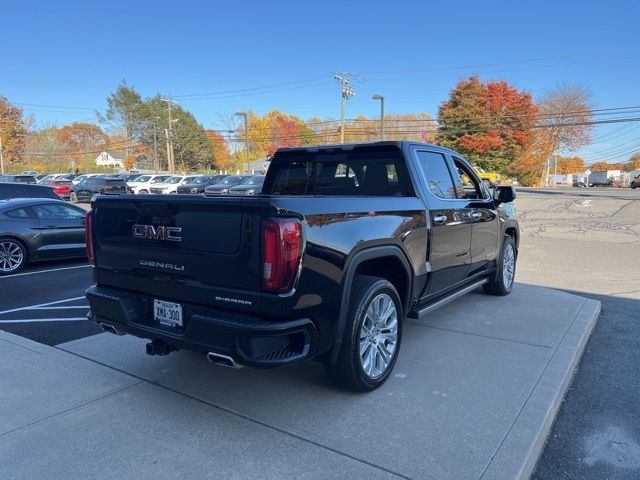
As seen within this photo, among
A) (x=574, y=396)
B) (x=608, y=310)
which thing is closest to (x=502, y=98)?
(x=608, y=310)

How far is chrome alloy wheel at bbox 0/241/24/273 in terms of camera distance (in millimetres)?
8619

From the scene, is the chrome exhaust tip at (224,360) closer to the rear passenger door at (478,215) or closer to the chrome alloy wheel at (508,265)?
the rear passenger door at (478,215)

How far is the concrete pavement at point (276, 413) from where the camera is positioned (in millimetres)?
2742

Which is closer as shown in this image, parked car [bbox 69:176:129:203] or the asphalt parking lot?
the asphalt parking lot

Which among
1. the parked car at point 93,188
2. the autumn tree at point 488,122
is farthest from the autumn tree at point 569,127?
the parked car at point 93,188

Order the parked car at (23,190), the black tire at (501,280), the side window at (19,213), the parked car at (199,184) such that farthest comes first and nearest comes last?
the parked car at (199,184)
the parked car at (23,190)
the side window at (19,213)
the black tire at (501,280)

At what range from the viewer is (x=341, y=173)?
476cm

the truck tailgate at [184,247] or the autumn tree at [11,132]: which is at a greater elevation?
the autumn tree at [11,132]

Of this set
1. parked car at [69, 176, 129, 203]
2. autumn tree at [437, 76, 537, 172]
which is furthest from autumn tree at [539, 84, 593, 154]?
parked car at [69, 176, 129, 203]

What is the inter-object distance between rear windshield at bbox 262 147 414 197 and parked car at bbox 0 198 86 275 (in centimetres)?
604

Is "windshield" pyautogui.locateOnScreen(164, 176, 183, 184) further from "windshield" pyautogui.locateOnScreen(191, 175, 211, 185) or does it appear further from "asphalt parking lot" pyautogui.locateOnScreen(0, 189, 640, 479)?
"asphalt parking lot" pyautogui.locateOnScreen(0, 189, 640, 479)

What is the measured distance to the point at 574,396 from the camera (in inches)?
150

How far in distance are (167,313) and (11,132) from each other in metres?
78.6

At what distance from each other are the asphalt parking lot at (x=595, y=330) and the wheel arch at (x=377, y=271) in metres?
1.42
